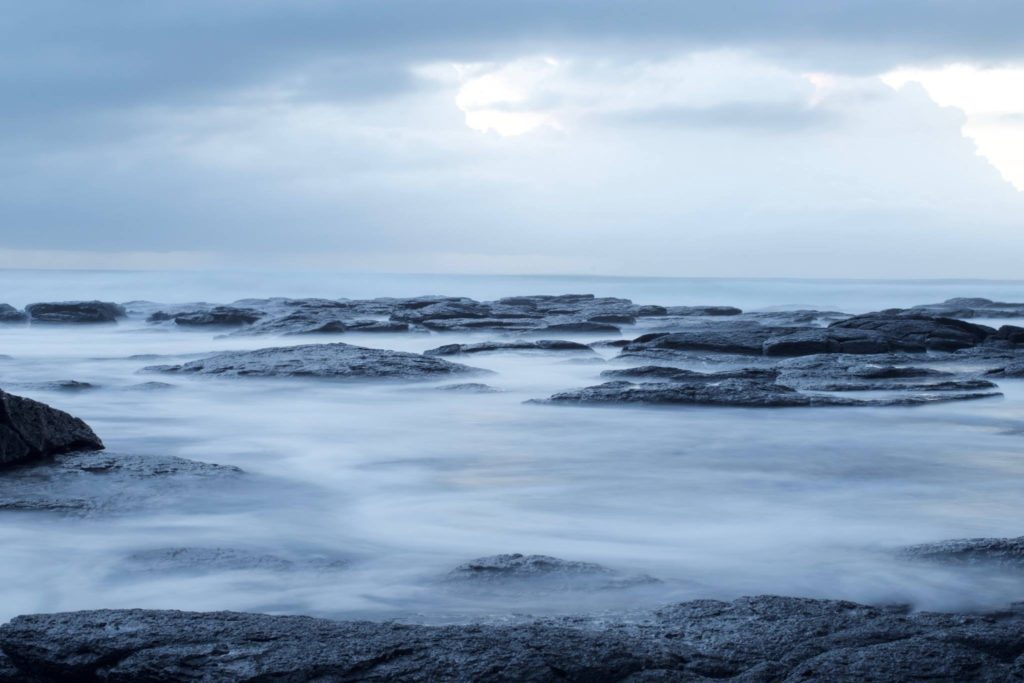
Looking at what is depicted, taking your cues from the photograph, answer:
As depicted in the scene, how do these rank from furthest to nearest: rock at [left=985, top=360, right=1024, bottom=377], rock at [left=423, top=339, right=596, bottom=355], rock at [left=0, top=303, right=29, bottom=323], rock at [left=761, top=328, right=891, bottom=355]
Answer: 1. rock at [left=0, top=303, right=29, bottom=323]
2. rock at [left=423, top=339, right=596, bottom=355]
3. rock at [left=761, top=328, right=891, bottom=355]
4. rock at [left=985, top=360, right=1024, bottom=377]

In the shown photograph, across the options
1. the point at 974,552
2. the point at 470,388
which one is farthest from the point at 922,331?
the point at 974,552

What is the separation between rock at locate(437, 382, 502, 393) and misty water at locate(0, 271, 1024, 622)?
0.28 meters

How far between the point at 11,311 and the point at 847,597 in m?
27.6

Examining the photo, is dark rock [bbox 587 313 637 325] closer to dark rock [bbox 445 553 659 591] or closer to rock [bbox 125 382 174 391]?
rock [bbox 125 382 174 391]

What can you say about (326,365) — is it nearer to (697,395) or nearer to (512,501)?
(697,395)

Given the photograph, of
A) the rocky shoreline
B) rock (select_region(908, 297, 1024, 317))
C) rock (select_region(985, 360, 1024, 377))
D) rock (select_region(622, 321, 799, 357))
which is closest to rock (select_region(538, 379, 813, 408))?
the rocky shoreline

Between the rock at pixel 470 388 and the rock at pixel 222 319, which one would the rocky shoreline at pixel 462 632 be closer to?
the rock at pixel 470 388

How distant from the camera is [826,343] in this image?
15164 mm

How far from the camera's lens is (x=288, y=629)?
9.77 feet

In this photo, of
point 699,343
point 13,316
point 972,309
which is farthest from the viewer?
point 972,309

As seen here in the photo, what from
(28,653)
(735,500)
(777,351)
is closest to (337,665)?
(28,653)

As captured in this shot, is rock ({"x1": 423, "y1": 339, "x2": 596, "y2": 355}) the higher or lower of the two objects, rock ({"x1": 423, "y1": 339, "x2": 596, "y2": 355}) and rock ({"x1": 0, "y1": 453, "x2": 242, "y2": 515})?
the higher

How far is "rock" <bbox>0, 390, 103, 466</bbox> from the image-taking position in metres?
5.97

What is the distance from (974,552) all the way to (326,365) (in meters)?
8.87
